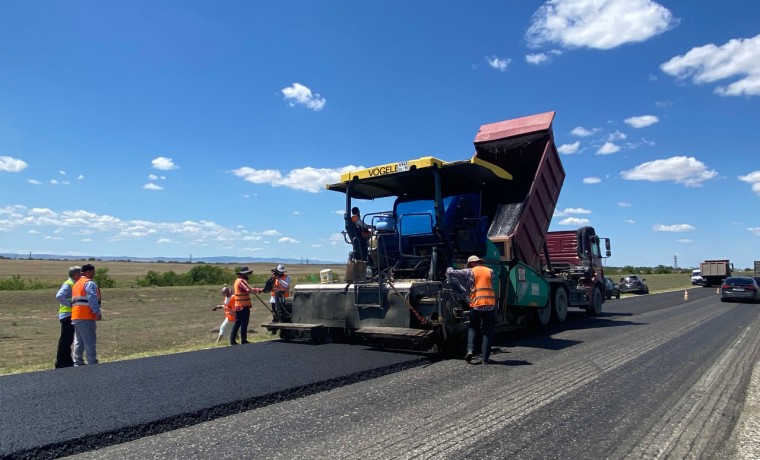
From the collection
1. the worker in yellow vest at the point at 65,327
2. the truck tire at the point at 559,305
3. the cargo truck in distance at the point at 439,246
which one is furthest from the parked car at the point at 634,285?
the worker in yellow vest at the point at 65,327

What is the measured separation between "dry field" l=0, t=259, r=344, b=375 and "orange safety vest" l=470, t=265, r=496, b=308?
3.08 metres

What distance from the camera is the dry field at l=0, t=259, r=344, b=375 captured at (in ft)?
34.9

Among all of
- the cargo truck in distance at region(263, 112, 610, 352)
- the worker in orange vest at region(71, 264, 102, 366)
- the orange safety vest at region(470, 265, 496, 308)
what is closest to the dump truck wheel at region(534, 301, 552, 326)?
the cargo truck in distance at region(263, 112, 610, 352)

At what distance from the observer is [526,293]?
8.91 m

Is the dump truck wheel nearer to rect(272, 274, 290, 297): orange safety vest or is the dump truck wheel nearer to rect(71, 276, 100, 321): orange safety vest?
rect(272, 274, 290, 297): orange safety vest

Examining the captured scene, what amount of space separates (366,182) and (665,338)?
616 centimetres

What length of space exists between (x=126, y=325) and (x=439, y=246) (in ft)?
44.8

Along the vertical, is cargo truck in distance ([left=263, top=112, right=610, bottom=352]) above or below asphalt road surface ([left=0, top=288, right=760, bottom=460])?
above

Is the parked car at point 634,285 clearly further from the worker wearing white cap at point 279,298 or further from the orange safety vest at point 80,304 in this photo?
the orange safety vest at point 80,304

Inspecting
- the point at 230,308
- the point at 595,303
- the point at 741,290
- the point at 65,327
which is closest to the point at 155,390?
the point at 65,327

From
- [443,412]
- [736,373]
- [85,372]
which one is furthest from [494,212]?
[85,372]

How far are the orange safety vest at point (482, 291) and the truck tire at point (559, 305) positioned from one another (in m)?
4.67

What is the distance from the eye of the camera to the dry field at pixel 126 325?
10648 mm

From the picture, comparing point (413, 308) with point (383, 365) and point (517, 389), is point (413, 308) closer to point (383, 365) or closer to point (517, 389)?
point (383, 365)
